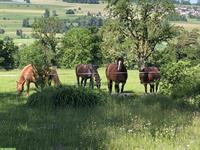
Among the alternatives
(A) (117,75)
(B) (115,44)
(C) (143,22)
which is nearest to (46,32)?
(C) (143,22)

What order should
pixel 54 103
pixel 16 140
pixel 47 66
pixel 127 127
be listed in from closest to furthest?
pixel 16 140 < pixel 127 127 < pixel 54 103 < pixel 47 66

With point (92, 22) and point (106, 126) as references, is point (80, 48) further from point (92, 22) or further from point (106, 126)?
point (106, 126)

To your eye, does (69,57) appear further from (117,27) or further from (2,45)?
(117,27)

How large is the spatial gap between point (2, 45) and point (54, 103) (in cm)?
9261

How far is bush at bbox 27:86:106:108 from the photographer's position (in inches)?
517

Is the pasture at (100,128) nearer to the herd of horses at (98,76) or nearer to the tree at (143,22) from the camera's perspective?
the herd of horses at (98,76)

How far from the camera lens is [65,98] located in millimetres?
13242

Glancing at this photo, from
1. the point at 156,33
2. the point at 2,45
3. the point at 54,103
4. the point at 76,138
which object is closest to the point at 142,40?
the point at 156,33

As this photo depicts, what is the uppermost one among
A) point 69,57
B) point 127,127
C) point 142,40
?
point 127,127

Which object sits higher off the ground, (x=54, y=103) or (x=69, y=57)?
(x=54, y=103)

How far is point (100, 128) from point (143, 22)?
199ft

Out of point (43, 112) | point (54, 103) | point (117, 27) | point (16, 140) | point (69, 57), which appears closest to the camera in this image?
point (16, 140)

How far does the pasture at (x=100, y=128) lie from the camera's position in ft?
24.7

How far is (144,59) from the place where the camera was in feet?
224
